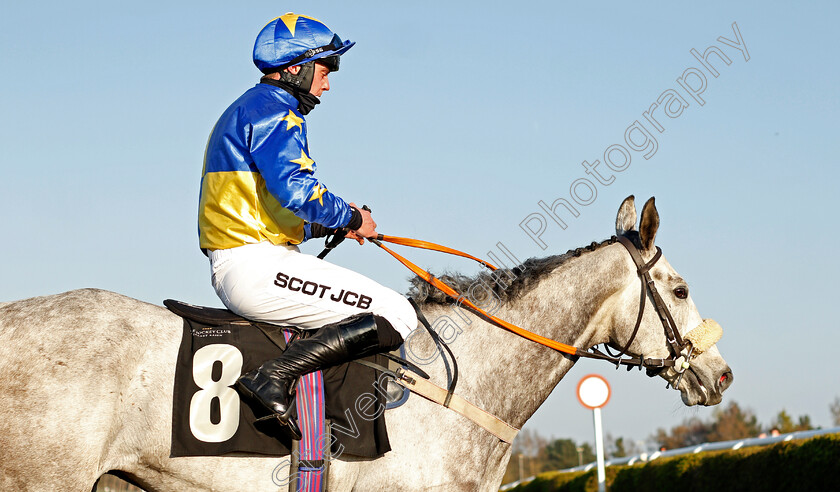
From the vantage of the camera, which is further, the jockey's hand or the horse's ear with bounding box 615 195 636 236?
the horse's ear with bounding box 615 195 636 236

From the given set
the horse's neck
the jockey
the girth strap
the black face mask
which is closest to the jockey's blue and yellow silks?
the jockey

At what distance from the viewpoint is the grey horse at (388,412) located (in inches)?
142

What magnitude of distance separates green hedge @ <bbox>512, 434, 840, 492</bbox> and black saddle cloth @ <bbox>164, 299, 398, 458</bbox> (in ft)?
21.7

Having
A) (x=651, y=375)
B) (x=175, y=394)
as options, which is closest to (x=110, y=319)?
(x=175, y=394)

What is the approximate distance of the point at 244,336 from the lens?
13.3 feet

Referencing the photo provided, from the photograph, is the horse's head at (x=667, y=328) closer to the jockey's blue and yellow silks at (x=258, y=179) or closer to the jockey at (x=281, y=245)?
the jockey at (x=281, y=245)

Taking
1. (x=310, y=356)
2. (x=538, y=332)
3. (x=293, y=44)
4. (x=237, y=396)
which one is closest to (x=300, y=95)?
(x=293, y=44)

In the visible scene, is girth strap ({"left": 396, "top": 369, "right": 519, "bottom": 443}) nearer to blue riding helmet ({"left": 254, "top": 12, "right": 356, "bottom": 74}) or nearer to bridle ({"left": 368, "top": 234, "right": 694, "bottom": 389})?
bridle ({"left": 368, "top": 234, "right": 694, "bottom": 389})

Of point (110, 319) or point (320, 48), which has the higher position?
point (320, 48)

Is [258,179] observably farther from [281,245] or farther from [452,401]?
[452,401]

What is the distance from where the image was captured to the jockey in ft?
13.1

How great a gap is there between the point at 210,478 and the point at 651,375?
8.96ft

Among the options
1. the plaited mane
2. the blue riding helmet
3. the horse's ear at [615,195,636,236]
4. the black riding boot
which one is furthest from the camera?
the horse's ear at [615,195,636,236]

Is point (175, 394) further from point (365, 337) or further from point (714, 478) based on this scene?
point (714, 478)
